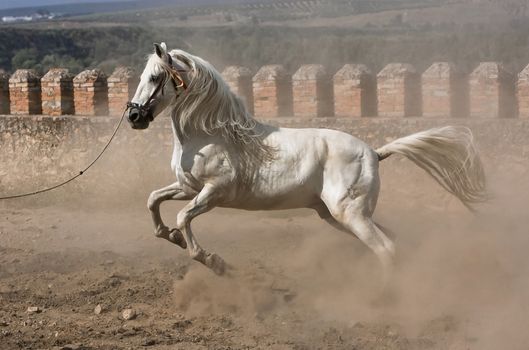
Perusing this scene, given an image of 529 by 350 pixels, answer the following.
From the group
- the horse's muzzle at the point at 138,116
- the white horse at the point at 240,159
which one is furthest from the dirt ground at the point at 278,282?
the horse's muzzle at the point at 138,116

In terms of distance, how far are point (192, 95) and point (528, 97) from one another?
404 centimetres

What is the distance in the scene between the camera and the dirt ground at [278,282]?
301 inches

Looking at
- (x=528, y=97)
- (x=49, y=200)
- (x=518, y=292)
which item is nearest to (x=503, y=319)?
(x=518, y=292)

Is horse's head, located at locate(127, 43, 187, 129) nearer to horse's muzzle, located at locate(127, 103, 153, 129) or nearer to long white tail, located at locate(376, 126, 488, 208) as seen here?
horse's muzzle, located at locate(127, 103, 153, 129)

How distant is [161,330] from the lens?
25.9 feet

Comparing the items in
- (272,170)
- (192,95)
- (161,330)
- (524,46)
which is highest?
(524,46)

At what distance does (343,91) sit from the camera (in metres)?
11.9

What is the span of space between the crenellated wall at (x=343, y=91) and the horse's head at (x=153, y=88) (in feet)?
7.11

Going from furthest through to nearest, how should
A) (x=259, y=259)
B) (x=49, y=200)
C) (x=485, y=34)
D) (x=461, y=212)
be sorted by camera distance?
(x=485, y=34)
(x=49, y=200)
(x=461, y=212)
(x=259, y=259)

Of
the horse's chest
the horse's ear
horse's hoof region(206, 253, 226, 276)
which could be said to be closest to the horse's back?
the horse's chest

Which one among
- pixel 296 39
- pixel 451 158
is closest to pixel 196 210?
pixel 451 158

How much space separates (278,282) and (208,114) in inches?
68.0

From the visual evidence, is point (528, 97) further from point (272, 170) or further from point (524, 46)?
point (524, 46)

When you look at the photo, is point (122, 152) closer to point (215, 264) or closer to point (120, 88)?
point (120, 88)
